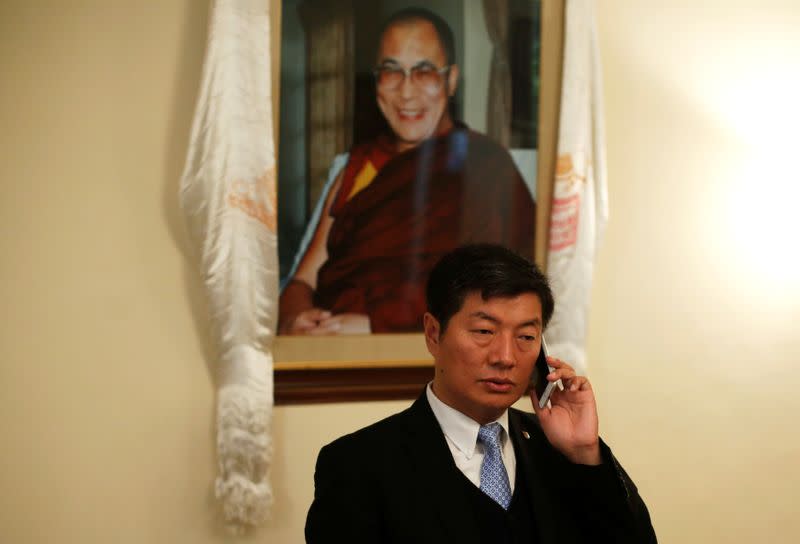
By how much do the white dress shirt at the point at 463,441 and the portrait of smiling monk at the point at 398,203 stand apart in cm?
108

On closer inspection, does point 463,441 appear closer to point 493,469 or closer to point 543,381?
point 493,469

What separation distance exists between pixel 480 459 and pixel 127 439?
4.45 feet

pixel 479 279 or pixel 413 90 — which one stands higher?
pixel 413 90

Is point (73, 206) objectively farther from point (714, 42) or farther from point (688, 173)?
point (714, 42)

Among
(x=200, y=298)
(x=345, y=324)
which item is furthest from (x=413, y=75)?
(x=200, y=298)

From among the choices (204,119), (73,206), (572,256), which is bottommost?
(572,256)

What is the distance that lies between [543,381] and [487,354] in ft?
0.79

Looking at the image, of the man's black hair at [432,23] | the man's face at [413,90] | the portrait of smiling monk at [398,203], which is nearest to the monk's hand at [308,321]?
the portrait of smiling monk at [398,203]

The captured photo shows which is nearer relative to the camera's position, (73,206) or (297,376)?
(73,206)

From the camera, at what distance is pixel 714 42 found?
133 inches

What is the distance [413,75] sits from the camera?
2.83 m

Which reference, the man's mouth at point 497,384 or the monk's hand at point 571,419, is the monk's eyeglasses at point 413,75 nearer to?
the monk's hand at point 571,419

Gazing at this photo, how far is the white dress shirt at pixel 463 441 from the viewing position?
5.62 feet

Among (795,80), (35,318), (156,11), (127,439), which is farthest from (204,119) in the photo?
(795,80)
